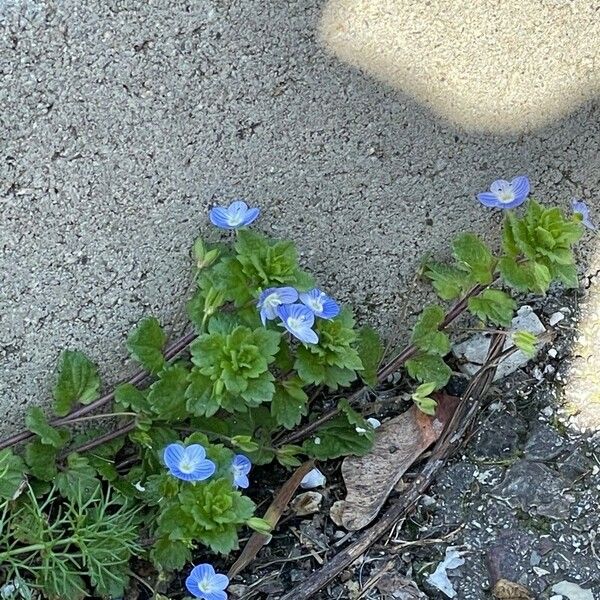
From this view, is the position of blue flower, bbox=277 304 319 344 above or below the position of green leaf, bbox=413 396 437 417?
above

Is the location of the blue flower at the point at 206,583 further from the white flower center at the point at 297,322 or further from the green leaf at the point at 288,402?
the white flower center at the point at 297,322

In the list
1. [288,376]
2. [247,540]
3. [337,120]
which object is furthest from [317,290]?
[247,540]

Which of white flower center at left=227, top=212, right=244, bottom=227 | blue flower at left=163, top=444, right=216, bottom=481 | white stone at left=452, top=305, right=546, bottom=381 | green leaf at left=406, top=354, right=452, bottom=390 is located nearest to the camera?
blue flower at left=163, top=444, right=216, bottom=481

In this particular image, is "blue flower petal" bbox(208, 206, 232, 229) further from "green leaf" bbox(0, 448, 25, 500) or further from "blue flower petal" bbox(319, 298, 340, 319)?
"green leaf" bbox(0, 448, 25, 500)

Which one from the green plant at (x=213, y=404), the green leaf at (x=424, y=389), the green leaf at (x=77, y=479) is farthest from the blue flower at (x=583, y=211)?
the green leaf at (x=77, y=479)

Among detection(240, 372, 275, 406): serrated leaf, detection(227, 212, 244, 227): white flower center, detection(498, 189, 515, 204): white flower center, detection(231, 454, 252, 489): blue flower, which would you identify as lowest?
detection(231, 454, 252, 489): blue flower

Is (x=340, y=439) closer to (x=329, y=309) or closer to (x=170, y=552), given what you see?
(x=329, y=309)

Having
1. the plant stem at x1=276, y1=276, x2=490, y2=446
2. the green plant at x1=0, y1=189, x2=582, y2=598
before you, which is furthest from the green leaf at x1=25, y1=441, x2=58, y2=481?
the plant stem at x1=276, y1=276, x2=490, y2=446

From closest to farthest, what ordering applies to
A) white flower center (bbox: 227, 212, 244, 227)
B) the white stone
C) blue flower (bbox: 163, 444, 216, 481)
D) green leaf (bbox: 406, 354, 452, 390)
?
blue flower (bbox: 163, 444, 216, 481)
white flower center (bbox: 227, 212, 244, 227)
green leaf (bbox: 406, 354, 452, 390)
the white stone
